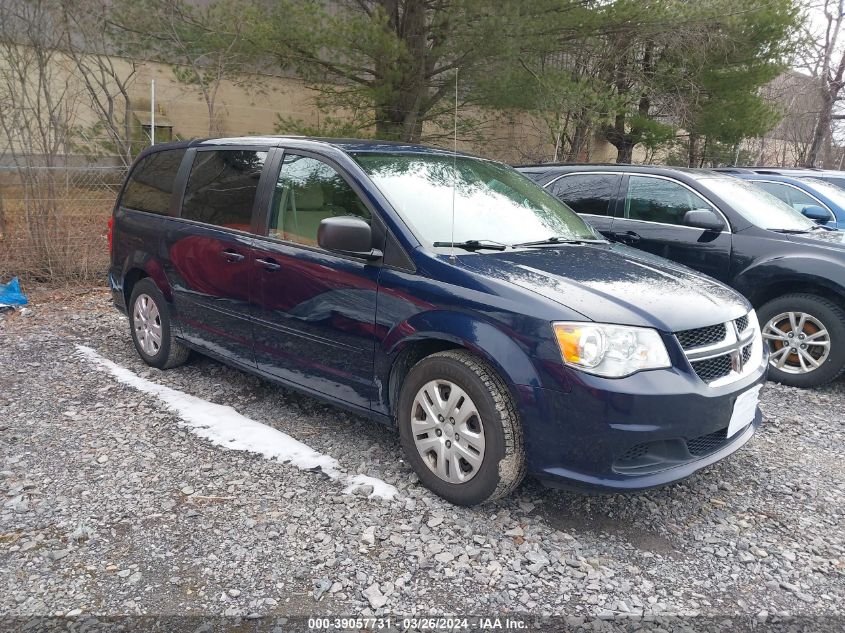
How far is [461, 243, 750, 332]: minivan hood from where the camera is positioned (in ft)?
9.58

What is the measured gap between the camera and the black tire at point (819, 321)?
5.08 meters

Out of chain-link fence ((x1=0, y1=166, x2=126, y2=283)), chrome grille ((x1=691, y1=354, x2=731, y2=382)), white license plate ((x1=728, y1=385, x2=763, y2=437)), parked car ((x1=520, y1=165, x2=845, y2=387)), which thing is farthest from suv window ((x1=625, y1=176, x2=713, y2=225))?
chain-link fence ((x1=0, y1=166, x2=126, y2=283))

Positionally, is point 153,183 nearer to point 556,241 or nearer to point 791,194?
point 556,241

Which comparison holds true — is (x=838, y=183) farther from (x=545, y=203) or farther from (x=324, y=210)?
(x=324, y=210)

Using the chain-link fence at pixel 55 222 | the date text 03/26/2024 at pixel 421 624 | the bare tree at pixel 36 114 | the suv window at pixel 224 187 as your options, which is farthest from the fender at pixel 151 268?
the bare tree at pixel 36 114

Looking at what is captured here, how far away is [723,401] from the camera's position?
9.77 feet

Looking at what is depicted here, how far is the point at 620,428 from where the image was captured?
2744 millimetres

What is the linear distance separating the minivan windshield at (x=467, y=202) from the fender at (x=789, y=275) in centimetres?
201

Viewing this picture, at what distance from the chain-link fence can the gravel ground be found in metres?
3.94

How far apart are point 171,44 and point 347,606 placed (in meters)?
10.5

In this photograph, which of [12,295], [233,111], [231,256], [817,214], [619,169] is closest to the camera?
[231,256]

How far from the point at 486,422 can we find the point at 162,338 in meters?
3.01

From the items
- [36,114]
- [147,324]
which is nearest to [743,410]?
[147,324]

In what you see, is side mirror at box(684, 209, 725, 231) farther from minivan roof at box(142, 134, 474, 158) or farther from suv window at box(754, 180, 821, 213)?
suv window at box(754, 180, 821, 213)
